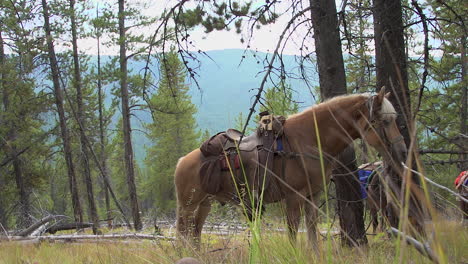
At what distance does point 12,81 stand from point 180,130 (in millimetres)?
23497

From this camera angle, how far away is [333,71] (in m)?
5.06

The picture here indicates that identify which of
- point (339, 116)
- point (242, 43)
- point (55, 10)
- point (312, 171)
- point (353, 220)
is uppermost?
point (55, 10)

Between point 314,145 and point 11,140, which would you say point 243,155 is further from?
point 11,140

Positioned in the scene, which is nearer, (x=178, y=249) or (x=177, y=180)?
(x=178, y=249)

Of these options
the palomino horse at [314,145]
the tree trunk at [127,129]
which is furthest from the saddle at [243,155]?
the tree trunk at [127,129]

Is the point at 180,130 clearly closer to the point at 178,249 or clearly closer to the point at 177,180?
the point at 177,180

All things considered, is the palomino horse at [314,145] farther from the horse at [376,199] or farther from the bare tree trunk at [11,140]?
the bare tree trunk at [11,140]

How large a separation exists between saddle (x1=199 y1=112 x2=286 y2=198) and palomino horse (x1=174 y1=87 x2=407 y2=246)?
12cm

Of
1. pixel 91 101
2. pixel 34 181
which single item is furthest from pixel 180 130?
pixel 34 181

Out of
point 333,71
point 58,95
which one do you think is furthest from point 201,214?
point 58,95

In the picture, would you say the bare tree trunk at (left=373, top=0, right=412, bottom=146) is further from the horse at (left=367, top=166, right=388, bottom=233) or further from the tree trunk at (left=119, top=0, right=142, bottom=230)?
the tree trunk at (left=119, top=0, right=142, bottom=230)

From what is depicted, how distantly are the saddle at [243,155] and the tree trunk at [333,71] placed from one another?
2.59 feet

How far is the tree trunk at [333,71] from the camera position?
497 centimetres

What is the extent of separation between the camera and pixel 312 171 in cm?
469
